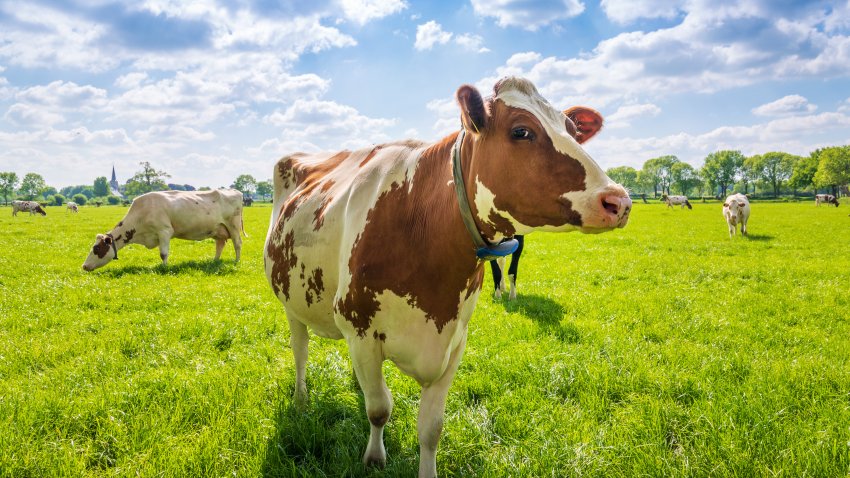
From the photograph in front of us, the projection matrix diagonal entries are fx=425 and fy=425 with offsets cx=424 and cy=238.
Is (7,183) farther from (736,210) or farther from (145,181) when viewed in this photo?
(736,210)

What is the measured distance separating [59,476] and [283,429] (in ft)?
4.63

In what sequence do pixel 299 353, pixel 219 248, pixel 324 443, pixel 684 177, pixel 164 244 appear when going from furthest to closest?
pixel 684 177
pixel 219 248
pixel 164 244
pixel 299 353
pixel 324 443

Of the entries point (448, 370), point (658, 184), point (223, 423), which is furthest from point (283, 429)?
point (658, 184)

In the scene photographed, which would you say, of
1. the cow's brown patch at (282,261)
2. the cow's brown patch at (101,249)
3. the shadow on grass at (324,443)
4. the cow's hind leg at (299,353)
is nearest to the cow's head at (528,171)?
the cow's brown patch at (282,261)

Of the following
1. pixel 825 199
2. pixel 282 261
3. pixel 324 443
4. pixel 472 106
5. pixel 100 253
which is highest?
pixel 825 199

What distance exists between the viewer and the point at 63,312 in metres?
6.71

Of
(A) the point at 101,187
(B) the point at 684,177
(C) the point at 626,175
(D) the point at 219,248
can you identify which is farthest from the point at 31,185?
(B) the point at 684,177

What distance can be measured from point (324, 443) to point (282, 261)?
1.50m

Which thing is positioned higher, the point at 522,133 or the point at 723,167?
the point at 723,167

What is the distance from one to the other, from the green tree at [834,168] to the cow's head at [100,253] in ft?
388

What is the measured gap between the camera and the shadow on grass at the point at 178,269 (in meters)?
10.5

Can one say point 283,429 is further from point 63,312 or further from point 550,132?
point 63,312

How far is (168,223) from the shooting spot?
1210 centimetres

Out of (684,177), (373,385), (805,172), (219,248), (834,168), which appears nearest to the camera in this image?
(373,385)
